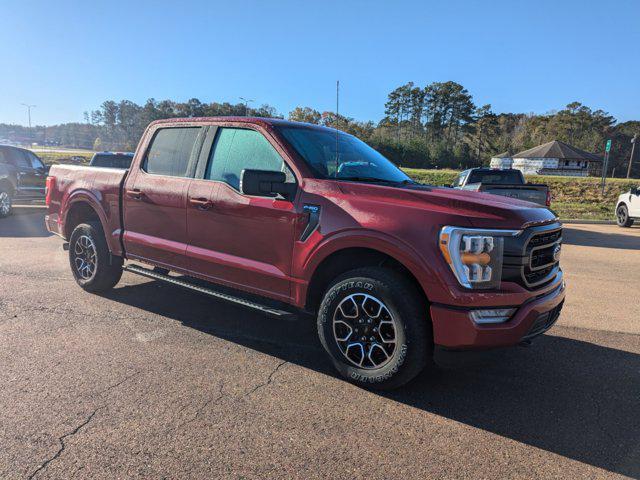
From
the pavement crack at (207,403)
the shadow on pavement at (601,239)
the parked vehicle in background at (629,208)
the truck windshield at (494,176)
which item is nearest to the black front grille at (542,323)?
the pavement crack at (207,403)

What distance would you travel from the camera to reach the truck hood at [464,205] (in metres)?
3.04

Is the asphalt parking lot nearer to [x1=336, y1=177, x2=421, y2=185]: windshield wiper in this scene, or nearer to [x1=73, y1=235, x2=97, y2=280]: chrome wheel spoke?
[x1=73, y1=235, x2=97, y2=280]: chrome wheel spoke

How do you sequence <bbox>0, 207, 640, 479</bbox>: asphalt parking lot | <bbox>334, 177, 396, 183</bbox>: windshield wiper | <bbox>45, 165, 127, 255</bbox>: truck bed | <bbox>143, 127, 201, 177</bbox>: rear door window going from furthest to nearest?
<bbox>45, 165, 127, 255</bbox>: truck bed
<bbox>143, 127, 201, 177</bbox>: rear door window
<bbox>334, 177, 396, 183</bbox>: windshield wiper
<bbox>0, 207, 640, 479</bbox>: asphalt parking lot

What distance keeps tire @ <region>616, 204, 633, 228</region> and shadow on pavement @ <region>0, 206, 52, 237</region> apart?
16390mm

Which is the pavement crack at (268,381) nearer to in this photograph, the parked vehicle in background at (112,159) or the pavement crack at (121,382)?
the pavement crack at (121,382)

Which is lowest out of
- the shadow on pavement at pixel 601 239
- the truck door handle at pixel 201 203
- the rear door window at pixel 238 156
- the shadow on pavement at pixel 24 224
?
the shadow on pavement at pixel 24 224

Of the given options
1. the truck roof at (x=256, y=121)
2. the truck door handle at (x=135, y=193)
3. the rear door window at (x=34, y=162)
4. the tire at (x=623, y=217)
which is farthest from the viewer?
the tire at (x=623, y=217)

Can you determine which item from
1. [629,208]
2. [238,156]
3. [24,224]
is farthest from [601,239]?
[24,224]

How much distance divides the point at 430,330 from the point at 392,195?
3.19 ft

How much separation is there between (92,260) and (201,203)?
2156 millimetres

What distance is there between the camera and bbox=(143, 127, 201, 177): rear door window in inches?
183

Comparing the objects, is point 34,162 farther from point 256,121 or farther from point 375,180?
point 375,180

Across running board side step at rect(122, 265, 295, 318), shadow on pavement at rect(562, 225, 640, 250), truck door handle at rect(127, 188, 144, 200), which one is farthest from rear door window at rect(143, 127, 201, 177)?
shadow on pavement at rect(562, 225, 640, 250)

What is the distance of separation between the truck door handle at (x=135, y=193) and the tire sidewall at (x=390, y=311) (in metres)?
2.51
